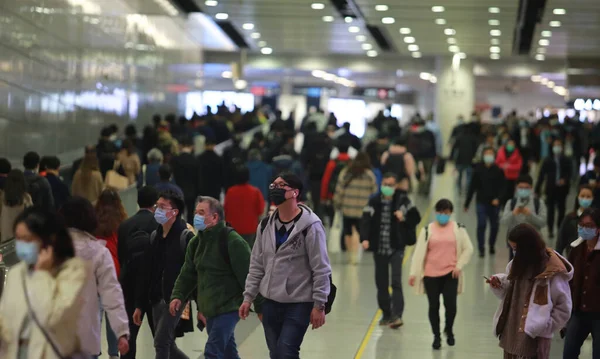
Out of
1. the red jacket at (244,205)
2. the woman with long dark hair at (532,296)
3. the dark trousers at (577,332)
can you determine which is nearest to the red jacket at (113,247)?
the woman with long dark hair at (532,296)

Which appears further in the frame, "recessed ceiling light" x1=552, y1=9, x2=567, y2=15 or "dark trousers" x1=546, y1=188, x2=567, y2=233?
"recessed ceiling light" x1=552, y1=9, x2=567, y2=15

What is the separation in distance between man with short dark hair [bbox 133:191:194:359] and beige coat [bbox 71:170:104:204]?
6623mm

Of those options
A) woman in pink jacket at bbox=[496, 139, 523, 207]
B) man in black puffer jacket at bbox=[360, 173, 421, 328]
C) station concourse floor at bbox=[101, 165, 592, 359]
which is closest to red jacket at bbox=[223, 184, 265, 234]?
station concourse floor at bbox=[101, 165, 592, 359]

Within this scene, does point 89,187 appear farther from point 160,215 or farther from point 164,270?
point 160,215

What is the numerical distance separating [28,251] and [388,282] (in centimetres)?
778

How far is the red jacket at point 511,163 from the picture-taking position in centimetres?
2214

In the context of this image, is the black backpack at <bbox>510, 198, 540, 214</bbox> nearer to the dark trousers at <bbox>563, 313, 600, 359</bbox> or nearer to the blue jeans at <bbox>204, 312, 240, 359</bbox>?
the dark trousers at <bbox>563, 313, 600, 359</bbox>

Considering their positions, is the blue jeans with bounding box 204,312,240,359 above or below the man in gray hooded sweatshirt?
below

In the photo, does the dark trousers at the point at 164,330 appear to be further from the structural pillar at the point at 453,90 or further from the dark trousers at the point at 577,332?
the structural pillar at the point at 453,90

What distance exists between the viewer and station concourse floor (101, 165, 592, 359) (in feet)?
38.9

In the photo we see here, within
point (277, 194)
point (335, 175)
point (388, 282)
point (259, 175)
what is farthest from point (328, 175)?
point (277, 194)

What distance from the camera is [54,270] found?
6070mm

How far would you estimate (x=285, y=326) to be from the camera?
27.2 ft

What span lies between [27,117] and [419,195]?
11.6 meters
